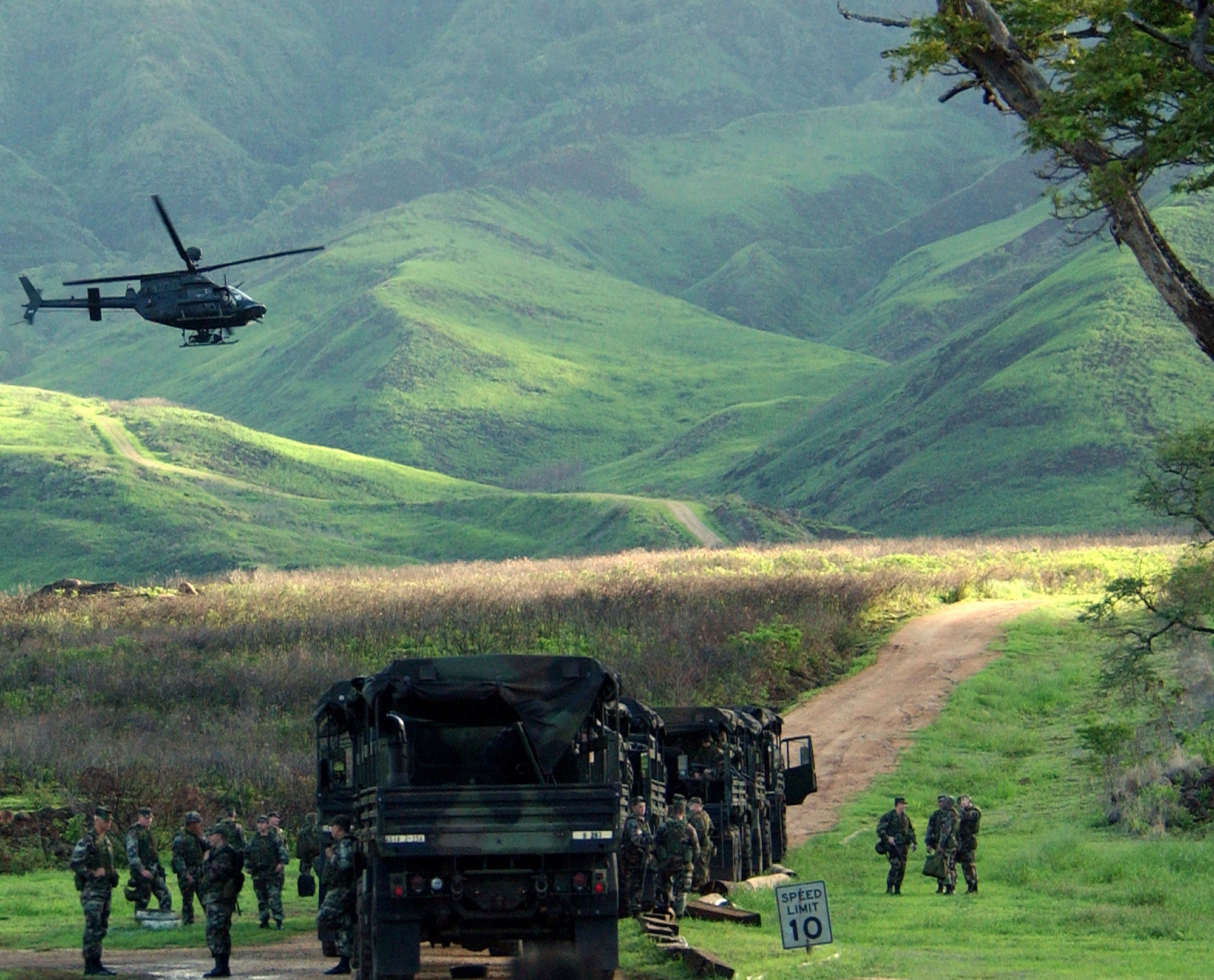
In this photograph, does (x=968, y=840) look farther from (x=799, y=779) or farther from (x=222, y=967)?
(x=222, y=967)

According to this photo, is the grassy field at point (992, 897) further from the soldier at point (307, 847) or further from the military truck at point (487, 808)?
the military truck at point (487, 808)

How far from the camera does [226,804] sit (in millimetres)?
36406

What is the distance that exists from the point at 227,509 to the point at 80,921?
107 metres

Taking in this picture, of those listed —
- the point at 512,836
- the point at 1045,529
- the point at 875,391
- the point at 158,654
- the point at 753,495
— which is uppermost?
the point at 875,391

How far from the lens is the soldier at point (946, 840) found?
88.9 ft

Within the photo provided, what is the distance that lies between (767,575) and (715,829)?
124 ft

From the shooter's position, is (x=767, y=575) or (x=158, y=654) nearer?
(x=158, y=654)

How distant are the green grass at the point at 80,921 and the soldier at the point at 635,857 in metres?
5.52

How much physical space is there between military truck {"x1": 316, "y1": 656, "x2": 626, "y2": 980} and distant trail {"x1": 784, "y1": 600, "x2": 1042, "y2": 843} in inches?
722

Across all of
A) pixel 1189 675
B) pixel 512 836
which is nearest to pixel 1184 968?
pixel 512 836

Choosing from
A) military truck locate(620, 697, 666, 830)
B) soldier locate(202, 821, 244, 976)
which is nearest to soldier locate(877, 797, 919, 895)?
military truck locate(620, 697, 666, 830)

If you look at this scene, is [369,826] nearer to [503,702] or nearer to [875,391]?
[503,702]

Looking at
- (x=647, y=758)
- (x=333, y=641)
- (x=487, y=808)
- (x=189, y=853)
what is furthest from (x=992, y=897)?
(x=333, y=641)

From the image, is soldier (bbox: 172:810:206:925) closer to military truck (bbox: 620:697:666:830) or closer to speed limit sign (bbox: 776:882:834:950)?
military truck (bbox: 620:697:666:830)
